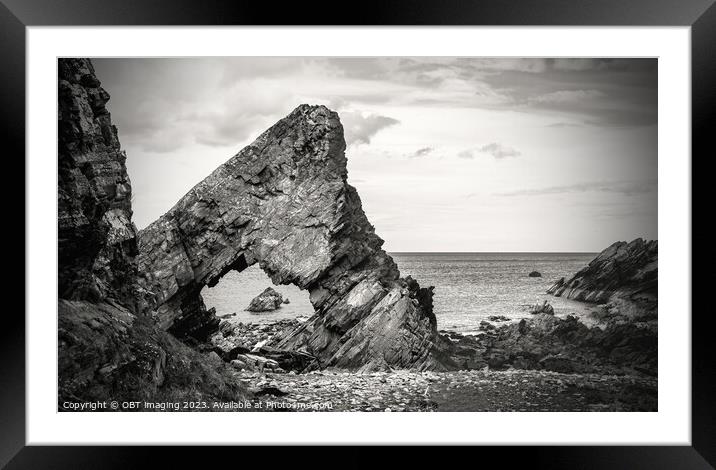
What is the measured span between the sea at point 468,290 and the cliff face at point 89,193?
641 cm

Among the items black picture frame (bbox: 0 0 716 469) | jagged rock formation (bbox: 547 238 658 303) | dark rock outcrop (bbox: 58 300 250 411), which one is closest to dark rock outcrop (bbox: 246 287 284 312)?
dark rock outcrop (bbox: 58 300 250 411)

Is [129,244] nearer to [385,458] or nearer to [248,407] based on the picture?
[248,407]

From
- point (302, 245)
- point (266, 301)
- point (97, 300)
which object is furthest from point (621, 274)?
point (266, 301)

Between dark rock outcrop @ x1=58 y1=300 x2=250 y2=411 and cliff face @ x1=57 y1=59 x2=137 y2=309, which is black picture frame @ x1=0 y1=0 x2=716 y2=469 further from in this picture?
cliff face @ x1=57 y1=59 x2=137 y2=309

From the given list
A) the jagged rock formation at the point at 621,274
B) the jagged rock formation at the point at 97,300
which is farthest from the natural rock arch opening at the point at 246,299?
the jagged rock formation at the point at 621,274

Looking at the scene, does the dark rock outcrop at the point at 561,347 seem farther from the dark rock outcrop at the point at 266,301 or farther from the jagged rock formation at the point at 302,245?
the dark rock outcrop at the point at 266,301

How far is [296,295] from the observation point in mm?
22062

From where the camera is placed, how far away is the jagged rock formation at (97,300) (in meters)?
8.65

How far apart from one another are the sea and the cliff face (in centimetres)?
641

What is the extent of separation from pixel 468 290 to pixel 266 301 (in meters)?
12.9
